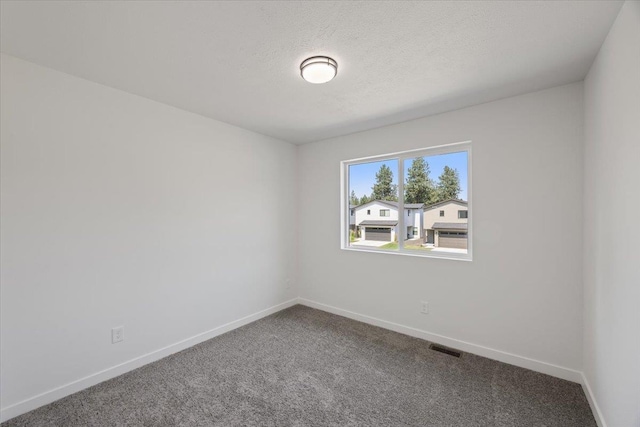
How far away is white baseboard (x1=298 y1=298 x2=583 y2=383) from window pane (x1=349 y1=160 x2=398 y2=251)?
905 millimetres

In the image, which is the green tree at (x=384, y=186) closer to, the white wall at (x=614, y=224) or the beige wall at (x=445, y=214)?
the beige wall at (x=445, y=214)

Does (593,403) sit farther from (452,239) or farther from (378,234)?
(378,234)

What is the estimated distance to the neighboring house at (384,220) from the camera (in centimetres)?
329

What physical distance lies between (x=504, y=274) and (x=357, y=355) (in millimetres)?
1578

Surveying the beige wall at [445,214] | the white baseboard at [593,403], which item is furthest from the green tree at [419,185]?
the white baseboard at [593,403]

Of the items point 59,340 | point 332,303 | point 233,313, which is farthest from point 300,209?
point 59,340

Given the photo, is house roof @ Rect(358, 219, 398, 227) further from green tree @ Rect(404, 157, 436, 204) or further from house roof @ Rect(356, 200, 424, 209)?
green tree @ Rect(404, 157, 436, 204)

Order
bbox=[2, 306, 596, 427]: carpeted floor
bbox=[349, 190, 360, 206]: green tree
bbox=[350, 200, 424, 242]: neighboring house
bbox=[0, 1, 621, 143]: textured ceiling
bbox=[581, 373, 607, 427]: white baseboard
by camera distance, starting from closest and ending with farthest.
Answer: bbox=[0, 1, 621, 143]: textured ceiling → bbox=[581, 373, 607, 427]: white baseboard → bbox=[2, 306, 596, 427]: carpeted floor → bbox=[350, 200, 424, 242]: neighboring house → bbox=[349, 190, 360, 206]: green tree

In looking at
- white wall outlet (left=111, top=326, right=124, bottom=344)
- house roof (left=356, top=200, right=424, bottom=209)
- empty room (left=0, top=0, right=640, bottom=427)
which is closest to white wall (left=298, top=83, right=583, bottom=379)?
empty room (left=0, top=0, right=640, bottom=427)

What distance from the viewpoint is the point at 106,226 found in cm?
233

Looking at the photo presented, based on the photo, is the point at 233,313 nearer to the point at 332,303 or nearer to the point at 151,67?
the point at 332,303

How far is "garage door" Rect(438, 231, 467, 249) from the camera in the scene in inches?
115

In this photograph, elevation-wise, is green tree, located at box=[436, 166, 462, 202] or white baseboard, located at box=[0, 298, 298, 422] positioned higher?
green tree, located at box=[436, 166, 462, 202]

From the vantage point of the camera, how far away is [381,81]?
2244mm
